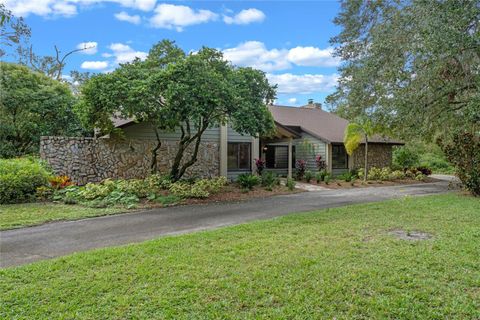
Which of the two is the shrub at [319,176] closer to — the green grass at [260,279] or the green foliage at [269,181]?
the green foliage at [269,181]

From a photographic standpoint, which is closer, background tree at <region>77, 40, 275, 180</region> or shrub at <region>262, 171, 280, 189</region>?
background tree at <region>77, 40, 275, 180</region>

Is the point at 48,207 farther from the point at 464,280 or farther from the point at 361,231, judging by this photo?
the point at 464,280

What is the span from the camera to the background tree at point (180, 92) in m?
9.70

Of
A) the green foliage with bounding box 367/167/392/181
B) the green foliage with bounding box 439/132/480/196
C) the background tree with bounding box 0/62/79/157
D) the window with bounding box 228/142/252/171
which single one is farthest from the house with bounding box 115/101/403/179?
the green foliage with bounding box 439/132/480/196

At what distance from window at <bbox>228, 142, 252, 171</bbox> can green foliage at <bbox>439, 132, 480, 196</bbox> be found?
27.3 feet

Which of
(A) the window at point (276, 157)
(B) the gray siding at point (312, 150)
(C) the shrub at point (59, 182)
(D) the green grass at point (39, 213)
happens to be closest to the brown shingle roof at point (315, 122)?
(B) the gray siding at point (312, 150)

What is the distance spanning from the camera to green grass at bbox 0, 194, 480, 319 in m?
3.33

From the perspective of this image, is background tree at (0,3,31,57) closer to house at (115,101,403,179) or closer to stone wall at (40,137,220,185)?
stone wall at (40,137,220,185)

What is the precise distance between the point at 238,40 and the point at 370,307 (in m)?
13.0

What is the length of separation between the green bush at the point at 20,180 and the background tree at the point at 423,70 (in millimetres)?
10648

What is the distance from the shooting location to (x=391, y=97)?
427 inches

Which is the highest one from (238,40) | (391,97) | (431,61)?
(238,40)

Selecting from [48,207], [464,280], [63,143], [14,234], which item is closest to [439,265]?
[464,280]

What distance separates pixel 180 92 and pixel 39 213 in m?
4.70
